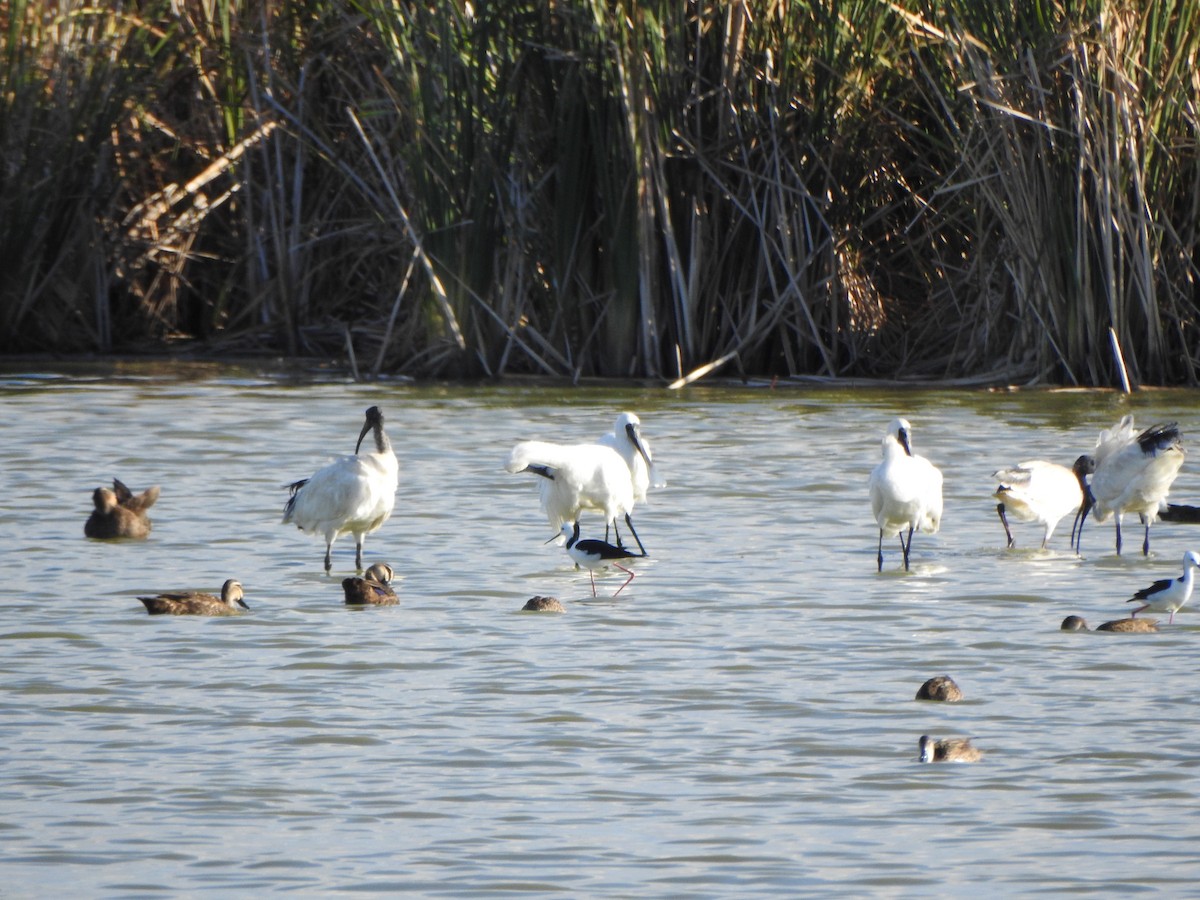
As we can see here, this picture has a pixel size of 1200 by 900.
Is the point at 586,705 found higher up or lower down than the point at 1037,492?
lower down

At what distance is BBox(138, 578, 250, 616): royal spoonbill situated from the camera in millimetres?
7770

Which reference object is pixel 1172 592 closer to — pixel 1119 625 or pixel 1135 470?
pixel 1119 625

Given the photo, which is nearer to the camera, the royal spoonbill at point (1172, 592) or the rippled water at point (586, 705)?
the rippled water at point (586, 705)

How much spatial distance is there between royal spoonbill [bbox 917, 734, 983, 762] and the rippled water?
37mm

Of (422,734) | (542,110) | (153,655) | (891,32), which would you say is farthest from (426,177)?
(422,734)

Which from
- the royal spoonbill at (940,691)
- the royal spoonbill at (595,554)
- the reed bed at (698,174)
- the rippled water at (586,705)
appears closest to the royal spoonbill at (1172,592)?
the rippled water at (586,705)

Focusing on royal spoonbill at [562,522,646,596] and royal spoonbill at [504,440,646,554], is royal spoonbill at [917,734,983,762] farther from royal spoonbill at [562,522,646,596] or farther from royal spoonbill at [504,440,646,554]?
royal spoonbill at [504,440,646,554]

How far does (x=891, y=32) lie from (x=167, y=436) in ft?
19.0

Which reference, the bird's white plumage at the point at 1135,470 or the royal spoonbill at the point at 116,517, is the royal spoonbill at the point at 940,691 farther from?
the royal spoonbill at the point at 116,517

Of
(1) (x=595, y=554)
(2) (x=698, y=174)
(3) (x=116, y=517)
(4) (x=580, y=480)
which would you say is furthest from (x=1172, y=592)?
(2) (x=698, y=174)

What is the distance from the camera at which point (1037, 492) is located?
30.7 feet

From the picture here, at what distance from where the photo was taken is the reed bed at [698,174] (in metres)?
14.4

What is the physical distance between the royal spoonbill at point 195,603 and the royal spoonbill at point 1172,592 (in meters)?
3.21

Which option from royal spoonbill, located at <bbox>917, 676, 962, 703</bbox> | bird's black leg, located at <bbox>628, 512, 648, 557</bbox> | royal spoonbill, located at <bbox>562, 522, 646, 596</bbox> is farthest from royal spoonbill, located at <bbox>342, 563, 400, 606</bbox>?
royal spoonbill, located at <bbox>917, 676, 962, 703</bbox>
